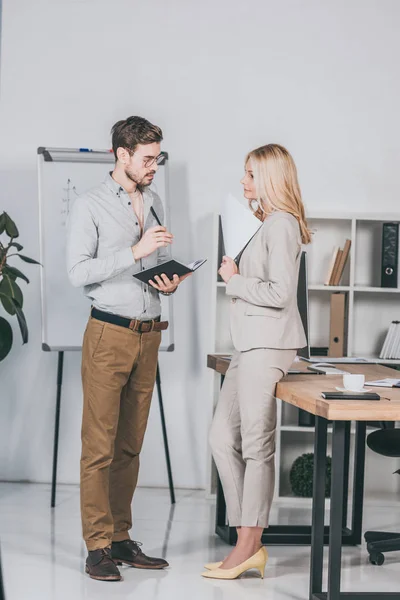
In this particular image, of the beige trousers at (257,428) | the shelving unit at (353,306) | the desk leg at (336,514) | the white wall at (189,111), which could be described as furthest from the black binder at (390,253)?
the desk leg at (336,514)

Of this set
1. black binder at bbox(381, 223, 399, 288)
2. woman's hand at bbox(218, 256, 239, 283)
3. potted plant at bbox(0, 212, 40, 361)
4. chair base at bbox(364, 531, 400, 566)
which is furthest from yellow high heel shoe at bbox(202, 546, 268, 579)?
black binder at bbox(381, 223, 399, 288)

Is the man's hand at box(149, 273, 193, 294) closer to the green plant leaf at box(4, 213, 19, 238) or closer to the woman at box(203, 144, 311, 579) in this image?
the woman at box(203, 144, 311, 579)

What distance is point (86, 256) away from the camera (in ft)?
9.45

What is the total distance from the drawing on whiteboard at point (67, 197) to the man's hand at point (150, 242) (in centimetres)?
147

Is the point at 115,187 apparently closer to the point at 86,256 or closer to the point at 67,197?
the point at 86,256

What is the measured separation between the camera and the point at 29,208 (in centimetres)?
462

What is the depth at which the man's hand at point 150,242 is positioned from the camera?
2.81 metres

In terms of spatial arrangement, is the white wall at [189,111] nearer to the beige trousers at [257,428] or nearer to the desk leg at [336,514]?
the beige trousers at [257,428]

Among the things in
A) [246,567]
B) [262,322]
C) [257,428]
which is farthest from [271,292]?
[246,567]

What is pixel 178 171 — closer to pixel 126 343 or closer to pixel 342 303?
pixel 342 303

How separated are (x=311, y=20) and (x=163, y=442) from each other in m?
2.65

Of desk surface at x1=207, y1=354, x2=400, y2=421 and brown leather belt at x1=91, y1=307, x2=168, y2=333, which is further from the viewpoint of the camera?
brown leather belt at x1=91, y1=307, x2=168, y2=333

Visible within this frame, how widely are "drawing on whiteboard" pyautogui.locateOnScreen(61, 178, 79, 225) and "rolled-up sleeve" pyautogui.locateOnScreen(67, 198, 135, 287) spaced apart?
1.29m

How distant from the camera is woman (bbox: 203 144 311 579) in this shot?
111 inches
